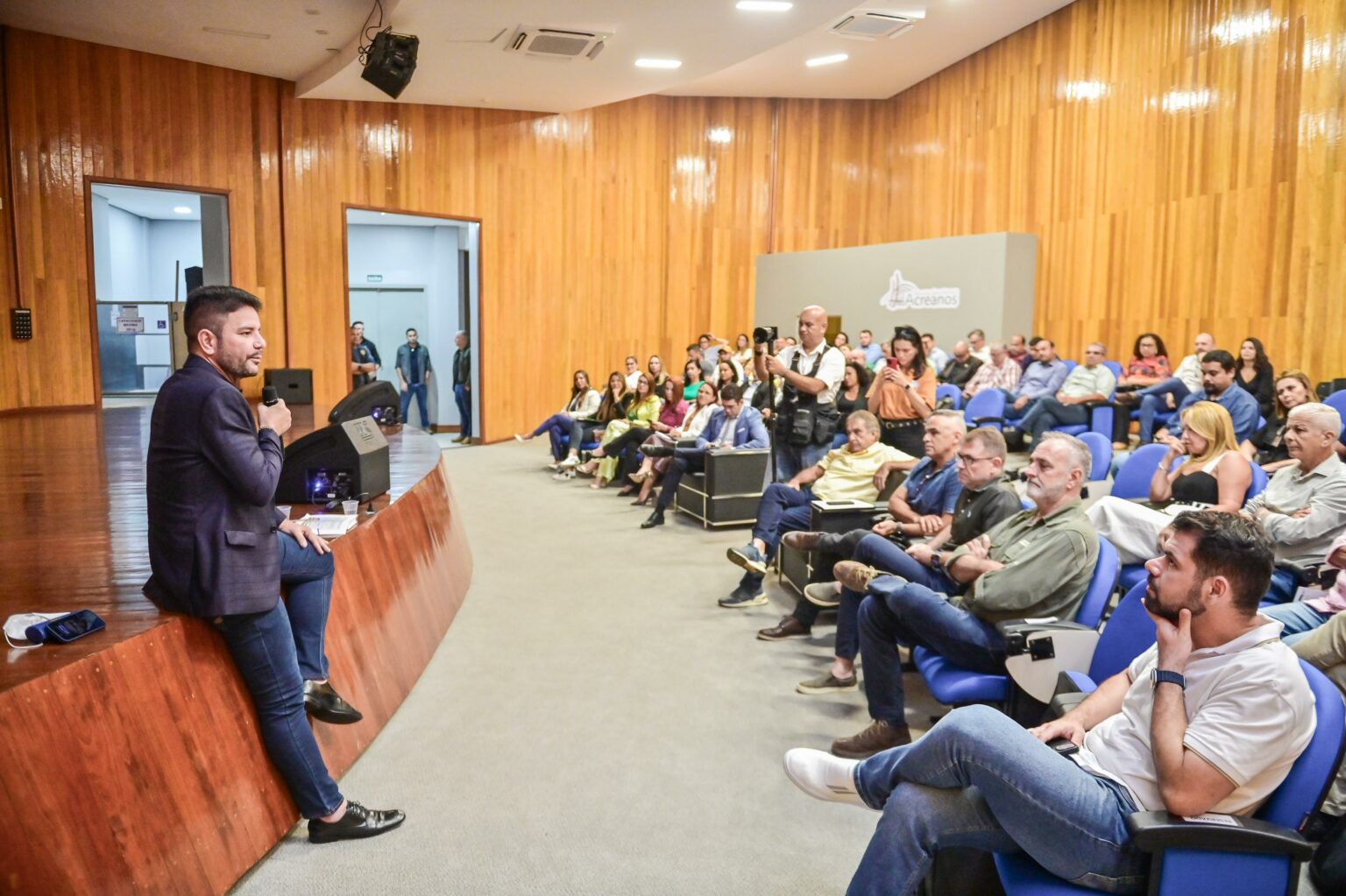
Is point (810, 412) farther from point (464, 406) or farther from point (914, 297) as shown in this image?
point (464, 406)

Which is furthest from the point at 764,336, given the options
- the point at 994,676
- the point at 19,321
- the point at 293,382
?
the point at 19,321

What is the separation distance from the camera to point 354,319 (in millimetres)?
Answer: 12867

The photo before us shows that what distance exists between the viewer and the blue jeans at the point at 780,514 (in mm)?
5113

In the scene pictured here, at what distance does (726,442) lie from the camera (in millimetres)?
7094

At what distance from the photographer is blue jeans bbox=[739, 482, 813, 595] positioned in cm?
511

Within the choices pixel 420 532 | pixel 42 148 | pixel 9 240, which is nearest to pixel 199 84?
pixel 42 148

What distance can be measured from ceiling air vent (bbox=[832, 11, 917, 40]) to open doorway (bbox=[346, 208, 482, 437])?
5.09 metres

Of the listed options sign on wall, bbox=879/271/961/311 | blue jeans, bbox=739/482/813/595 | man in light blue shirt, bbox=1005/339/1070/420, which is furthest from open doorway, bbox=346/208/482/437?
blue jeans, bbox=739/482/813/595

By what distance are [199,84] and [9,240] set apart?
2214 millimetres

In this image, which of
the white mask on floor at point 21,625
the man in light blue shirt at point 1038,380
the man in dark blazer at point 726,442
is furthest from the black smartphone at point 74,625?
the man in light blue shirt at point 1038,380

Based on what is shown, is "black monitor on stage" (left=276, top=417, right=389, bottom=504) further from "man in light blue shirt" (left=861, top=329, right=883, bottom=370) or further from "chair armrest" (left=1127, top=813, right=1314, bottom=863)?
"man in light blue shirt" (left=861, top=329, right=883, bottom=370)

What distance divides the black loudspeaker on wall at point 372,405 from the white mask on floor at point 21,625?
7.08ft

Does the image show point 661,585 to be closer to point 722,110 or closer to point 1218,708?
point 1218,708

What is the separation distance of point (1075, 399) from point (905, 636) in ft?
20.2
